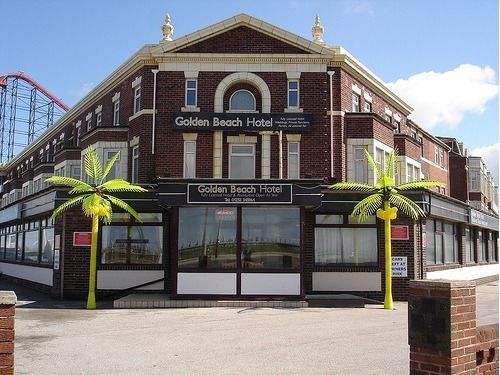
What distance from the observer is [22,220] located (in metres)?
27.7

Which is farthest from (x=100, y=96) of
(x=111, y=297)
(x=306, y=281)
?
(x=306, y=281)

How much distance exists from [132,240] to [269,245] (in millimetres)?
5624

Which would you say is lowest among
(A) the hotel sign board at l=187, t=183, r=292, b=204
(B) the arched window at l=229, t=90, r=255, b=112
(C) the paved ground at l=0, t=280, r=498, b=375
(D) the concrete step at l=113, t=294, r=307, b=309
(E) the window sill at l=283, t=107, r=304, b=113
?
(C) the paved ground at l=0, t=280, r=498, b=375

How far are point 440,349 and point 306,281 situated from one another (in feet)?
49.2

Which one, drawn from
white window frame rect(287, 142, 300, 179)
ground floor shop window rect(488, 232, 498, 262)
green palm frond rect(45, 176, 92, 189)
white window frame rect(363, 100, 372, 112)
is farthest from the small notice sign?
ground floor shop window rect(488, 232, 498, 262)

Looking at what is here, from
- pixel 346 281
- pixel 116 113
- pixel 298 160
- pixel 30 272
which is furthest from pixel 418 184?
pixel 30 272

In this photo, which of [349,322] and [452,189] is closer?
[349,322]

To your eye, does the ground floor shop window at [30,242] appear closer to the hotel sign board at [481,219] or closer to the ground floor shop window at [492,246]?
the hotel sign board at [481,219]

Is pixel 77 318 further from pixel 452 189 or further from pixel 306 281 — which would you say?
pixel 452 189

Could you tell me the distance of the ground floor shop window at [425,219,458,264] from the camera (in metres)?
23.9

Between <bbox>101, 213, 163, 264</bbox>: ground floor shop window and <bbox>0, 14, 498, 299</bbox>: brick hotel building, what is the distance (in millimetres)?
37

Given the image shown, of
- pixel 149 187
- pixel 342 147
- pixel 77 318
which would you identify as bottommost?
pixel 77 318

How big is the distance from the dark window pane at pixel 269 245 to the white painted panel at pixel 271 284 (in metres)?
0.28

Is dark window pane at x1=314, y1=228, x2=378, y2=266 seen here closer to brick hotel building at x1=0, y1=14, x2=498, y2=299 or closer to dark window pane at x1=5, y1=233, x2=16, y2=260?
brick hotel building at x1=0, y1=14, x2=498, y2=299
